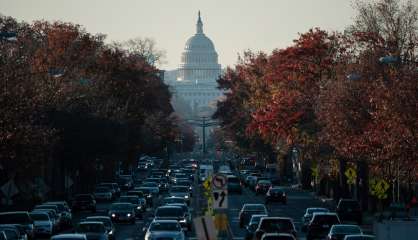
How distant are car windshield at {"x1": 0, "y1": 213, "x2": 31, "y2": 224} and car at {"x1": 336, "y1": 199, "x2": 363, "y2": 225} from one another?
18640 millimetres

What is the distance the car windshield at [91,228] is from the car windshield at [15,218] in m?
4.51

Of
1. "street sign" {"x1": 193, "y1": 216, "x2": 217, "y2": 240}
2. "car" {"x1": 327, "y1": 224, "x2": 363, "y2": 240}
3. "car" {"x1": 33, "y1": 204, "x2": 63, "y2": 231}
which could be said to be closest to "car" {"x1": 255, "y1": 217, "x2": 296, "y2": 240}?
"car" {"x1": 327, "y1": 224, "x2": 363, "y2": 240}

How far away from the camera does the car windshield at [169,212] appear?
6457 cm

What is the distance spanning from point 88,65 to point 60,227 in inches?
1515

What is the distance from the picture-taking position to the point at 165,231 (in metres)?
50.5

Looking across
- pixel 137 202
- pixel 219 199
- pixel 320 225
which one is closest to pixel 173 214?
pixel 320 225

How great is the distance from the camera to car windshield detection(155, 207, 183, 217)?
6457 centimetres

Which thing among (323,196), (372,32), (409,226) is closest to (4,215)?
(409,226)

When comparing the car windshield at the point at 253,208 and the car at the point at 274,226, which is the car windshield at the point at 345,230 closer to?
the car at the point at 274,226

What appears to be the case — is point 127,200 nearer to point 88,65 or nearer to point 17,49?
point 17,49

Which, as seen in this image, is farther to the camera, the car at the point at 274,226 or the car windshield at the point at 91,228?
the car windshield at the point at 91,228

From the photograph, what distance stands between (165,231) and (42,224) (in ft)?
42.5

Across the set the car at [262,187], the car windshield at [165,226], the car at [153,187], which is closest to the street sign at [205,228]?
the car windshield at [165,226]

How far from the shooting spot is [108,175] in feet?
421
